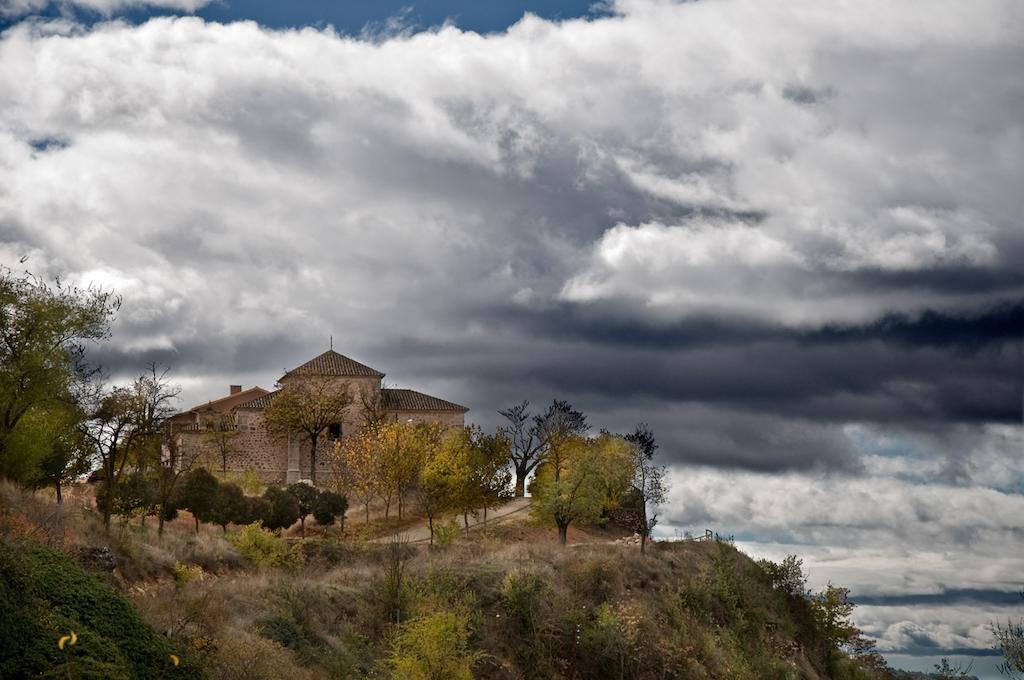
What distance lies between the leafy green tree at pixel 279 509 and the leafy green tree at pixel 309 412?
71.7ft

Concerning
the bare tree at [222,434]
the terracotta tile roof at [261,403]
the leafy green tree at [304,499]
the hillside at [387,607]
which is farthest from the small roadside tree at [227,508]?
the terracotta tile roof at [261,403]

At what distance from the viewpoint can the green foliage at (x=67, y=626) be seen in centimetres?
2023

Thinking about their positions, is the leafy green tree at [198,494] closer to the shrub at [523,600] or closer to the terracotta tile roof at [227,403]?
the shrub at [523,600]

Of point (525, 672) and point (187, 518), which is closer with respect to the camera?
point (525, 672)

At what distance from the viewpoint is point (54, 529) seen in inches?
1330

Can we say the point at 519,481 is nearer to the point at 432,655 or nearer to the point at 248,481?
the point at 248,481

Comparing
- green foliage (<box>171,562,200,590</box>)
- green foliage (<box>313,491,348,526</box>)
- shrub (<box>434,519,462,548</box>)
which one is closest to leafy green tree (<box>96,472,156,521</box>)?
green foliage (<box>313,491,348,526</box>)

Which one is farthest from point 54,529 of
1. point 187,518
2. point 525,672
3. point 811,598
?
point 811,598

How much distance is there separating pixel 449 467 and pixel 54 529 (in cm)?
3234

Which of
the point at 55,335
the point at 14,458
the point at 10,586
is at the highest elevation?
the point at 55,335

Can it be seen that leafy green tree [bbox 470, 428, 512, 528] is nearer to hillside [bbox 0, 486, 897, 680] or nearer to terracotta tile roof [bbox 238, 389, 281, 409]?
hillside [bbox 0, 486, 897, 680]

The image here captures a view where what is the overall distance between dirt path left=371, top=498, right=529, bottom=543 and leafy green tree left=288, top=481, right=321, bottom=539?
14.3ft

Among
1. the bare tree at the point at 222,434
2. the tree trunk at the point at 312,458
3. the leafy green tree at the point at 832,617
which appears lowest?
the leafy green tree at the point at 832,617

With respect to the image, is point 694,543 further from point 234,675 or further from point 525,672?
point 234,675
